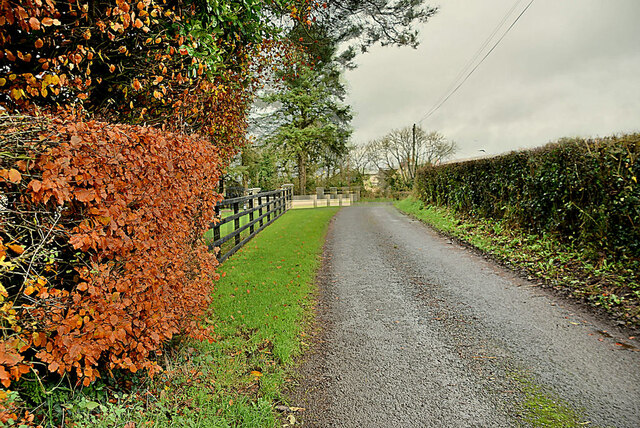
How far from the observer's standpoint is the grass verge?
435 centimetres

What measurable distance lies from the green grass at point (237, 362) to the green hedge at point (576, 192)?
4.69m

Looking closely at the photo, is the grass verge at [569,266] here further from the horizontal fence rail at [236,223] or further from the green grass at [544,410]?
→ the horizontal fence rail at [236,223]

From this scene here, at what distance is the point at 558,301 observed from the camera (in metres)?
4.64

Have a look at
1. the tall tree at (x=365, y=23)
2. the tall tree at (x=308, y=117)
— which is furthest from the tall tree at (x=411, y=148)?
the tall tree at (x=365, y=23)

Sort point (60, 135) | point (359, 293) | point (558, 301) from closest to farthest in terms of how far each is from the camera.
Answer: point (60, 135) < point (558, 301) < point (359, 293)

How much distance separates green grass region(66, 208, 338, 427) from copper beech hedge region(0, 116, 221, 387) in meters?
0.34

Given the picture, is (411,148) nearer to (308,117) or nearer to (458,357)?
(308,117)

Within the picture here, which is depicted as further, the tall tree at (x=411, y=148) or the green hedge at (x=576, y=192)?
the tall tree at (x=411, y=148)

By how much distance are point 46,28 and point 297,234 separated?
25.1 feet

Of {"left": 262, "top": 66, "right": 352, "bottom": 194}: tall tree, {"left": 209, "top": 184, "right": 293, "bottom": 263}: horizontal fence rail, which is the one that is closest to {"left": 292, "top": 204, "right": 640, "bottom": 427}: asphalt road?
{"left": 209, "top": 184, "right": 293, "bottom": 263}: horizontal fence rail

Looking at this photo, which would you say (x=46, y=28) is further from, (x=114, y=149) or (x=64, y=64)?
(x=114, y=149)

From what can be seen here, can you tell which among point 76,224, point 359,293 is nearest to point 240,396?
point 76,224

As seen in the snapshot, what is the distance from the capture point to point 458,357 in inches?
130

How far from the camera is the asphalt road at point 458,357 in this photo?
255 cm
